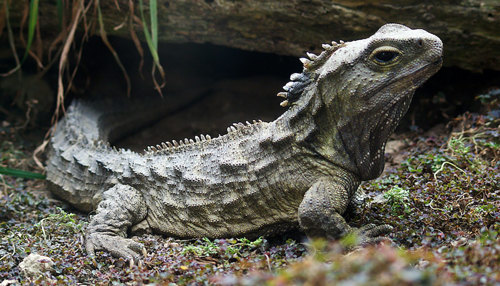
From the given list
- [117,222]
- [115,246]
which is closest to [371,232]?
[115,246]

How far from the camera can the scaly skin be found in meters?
3.81

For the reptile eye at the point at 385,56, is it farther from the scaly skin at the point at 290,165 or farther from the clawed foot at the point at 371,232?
the clawed foot at the point at 371,232

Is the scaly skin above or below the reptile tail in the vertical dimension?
above

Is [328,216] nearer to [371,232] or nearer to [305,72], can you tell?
[371,232]

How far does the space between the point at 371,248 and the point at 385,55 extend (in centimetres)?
165

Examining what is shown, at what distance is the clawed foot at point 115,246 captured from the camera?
14.0 feet

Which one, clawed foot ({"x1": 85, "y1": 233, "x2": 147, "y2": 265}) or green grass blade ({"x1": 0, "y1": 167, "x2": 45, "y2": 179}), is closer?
clawed foot ({"x1": 85, "y1": 233, "x2": 147, "y2": 265})

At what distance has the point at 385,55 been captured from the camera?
12.4 feet

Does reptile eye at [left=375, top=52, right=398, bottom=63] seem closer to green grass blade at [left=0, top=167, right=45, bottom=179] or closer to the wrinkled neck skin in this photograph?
the wrinkled neck skin

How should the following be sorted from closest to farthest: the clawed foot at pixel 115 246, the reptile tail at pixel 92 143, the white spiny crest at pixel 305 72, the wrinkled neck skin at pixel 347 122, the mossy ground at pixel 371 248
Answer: the mossy ground at pixel 371 248 < the wrinkled neck skin at pixel 347 122 < the white spiny crest at pixel 305 72 < the clawed foot at pixel 115 246 < the reptile tail at pixel 92 143

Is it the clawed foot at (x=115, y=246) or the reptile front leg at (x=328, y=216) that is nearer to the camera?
the reptile front leg at (x=328, y=216)

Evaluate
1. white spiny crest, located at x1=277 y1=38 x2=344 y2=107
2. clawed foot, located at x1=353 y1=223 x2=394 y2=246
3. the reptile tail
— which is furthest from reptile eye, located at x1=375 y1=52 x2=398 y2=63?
the reptile tail

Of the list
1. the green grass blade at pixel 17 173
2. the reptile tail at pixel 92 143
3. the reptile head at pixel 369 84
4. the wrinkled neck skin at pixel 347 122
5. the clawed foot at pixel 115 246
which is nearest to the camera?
the reptile head at pixel 369 84

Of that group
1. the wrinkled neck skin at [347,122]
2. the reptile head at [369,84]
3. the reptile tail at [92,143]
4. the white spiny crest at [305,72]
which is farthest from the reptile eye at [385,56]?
the reptile tail at [92,143]
